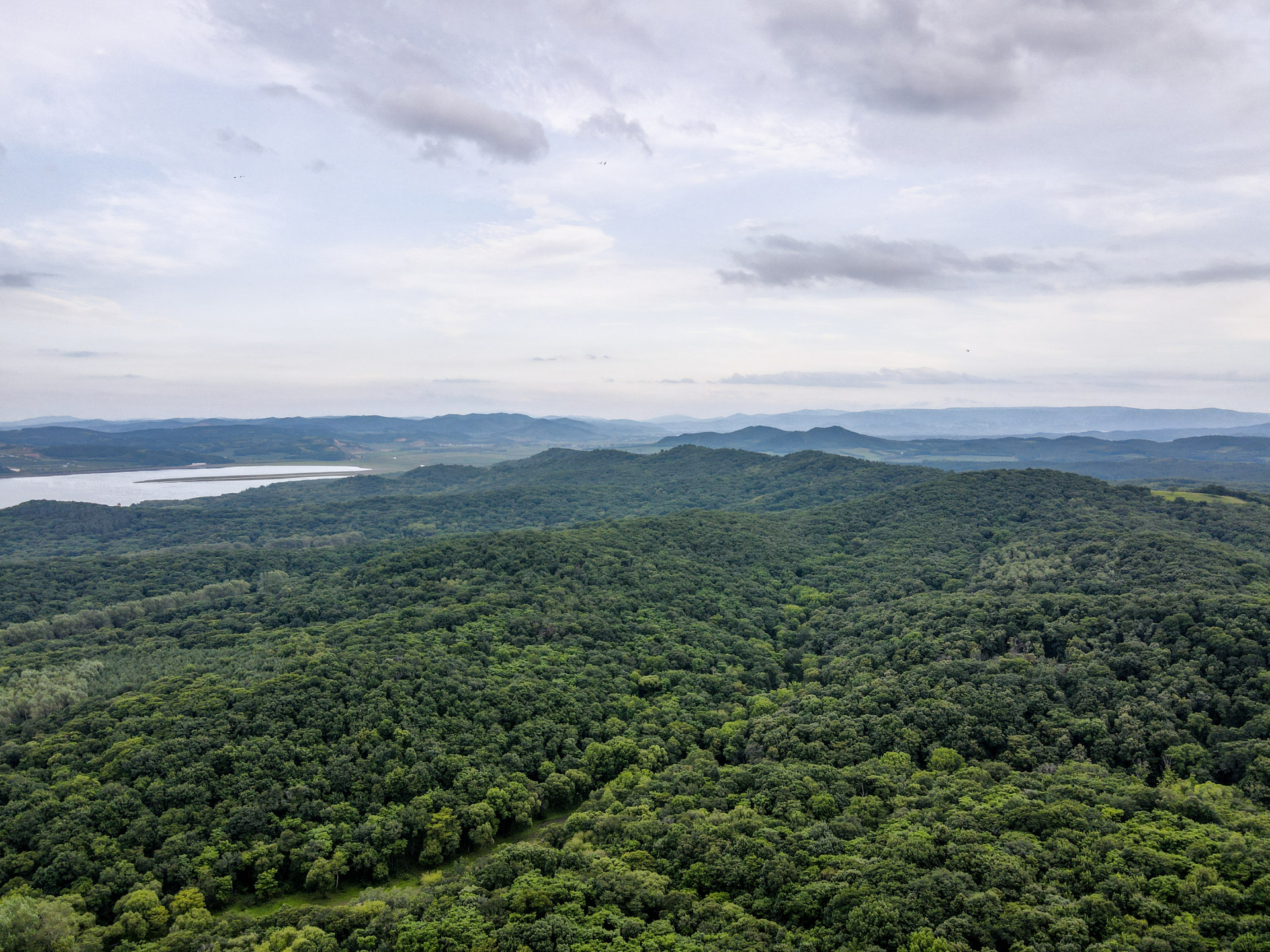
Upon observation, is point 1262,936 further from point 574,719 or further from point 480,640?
point 480,640

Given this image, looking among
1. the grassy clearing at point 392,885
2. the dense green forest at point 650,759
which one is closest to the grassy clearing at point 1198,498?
the dense green forest at point 650,759

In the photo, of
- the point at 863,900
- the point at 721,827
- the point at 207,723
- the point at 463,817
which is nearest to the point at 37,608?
the point at 207,723

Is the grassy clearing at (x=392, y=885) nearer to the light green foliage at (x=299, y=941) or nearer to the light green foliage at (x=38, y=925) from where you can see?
the light green foliage at (x=299, y=941)

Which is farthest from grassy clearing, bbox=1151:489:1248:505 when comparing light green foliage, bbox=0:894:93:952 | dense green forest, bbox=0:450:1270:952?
light green foliage, bbox=0:894:93:952

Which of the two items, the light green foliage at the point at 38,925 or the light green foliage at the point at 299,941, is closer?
the light green foliage at the point at 38,925

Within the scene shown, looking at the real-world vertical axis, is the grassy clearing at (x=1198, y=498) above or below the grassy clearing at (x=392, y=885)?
above

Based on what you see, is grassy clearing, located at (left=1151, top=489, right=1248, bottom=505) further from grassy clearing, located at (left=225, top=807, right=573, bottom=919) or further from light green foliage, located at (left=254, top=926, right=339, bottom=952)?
light green foliage, located at (left=254, top=926, right=339, bottom=952)
